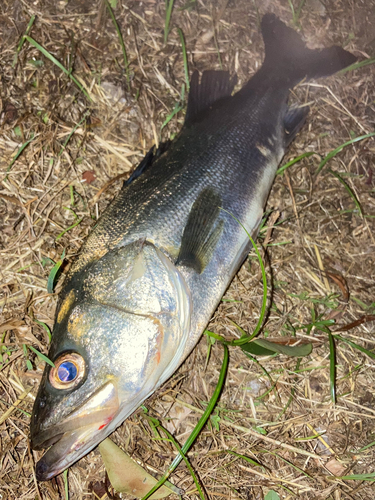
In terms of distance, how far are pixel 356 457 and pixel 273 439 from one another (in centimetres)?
68

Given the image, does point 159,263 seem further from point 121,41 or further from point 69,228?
point 121,41

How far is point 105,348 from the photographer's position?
1.91 metres

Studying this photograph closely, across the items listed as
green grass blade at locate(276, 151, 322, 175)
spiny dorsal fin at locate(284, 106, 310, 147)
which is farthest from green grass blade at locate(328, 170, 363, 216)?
spiny dorsal fin at locate(284, 106, 310, 147)

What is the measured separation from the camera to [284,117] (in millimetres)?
3029

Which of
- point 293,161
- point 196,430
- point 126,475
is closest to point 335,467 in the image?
point 196,430

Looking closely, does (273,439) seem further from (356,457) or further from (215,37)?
(215,37)

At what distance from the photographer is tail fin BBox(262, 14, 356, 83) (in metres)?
3.08

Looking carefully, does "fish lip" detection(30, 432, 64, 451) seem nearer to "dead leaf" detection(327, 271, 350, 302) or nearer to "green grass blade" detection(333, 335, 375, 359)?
"green grass blade" detection(333, 335, 375, 359)

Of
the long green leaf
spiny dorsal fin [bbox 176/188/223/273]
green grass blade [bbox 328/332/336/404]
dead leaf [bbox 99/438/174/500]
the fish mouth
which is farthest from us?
the long green leaf

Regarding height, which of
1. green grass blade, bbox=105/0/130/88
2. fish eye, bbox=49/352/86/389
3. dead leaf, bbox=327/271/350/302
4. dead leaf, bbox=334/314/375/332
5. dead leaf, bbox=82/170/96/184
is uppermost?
green grass blade, bbox=105/0/130/88

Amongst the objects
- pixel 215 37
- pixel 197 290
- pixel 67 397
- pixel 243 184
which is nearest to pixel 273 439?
pixel 197 290

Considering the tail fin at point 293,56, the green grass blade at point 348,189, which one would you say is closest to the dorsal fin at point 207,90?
the tail fin at point 293,56

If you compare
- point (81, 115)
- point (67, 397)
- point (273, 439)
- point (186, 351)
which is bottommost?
point (273, 439)

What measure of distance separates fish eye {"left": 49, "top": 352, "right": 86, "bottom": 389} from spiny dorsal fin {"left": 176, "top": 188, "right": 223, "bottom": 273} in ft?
2.56
